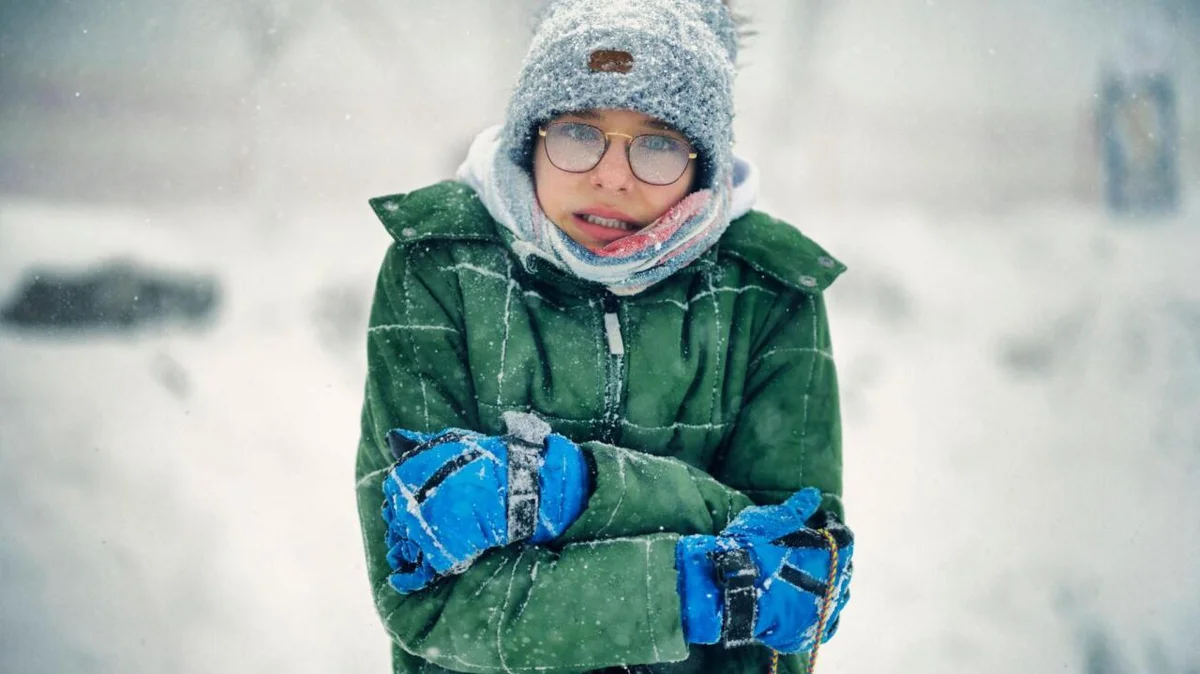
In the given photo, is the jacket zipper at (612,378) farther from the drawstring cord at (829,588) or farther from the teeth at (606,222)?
the drawstring cord at (829,588)

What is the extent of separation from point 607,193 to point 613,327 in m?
0.20

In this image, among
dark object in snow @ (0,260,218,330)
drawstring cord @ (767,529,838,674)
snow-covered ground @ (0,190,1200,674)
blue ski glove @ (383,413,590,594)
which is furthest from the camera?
dark object in snow @ (0,260,218,330)

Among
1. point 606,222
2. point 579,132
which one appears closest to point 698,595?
point 606,222

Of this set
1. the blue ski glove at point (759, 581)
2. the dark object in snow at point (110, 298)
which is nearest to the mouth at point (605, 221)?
→ the blue ski glove at point (759, 581)

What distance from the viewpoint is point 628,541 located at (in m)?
1.17

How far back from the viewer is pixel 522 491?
44.0 inches

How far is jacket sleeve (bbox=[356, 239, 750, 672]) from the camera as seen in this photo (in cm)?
114

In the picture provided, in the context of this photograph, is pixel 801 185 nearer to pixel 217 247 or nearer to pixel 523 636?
pixel 217 247

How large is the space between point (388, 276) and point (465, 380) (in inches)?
7.8

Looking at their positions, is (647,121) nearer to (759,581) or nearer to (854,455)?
(759,581)

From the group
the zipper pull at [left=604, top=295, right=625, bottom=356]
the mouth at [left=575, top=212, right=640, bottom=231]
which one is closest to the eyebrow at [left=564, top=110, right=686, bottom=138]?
the mouth at [left=575, top=212, right=640, bottom=231]

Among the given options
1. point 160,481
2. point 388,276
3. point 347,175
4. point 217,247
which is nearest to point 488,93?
point 347,175

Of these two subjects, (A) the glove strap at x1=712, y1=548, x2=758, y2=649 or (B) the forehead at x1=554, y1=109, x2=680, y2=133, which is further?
(B) the forehead at x1=554, y1=109, x2=680, y2=133

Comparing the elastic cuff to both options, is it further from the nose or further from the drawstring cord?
the nose
